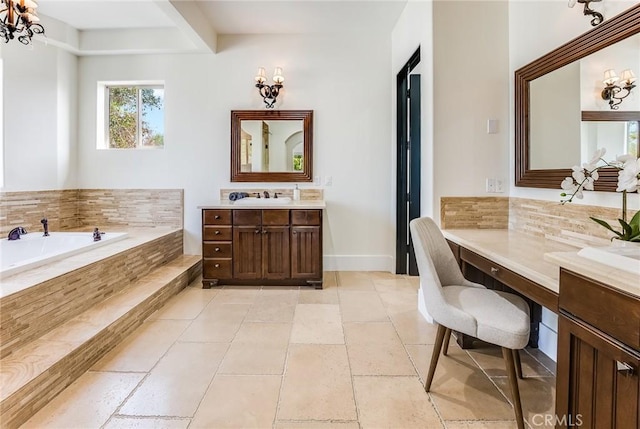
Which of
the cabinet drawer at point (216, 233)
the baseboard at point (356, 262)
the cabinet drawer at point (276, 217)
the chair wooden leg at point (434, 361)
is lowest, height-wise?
the chair wooden leg at point (434, 361)

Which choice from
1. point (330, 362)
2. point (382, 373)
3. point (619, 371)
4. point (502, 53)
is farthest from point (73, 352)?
point (502, 53)

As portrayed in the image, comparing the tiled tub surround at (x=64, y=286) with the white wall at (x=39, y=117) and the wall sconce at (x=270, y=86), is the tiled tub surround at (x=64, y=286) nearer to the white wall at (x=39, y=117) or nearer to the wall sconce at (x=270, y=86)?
the white wall at (x=39, y=117)

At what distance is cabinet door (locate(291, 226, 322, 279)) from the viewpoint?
372cm

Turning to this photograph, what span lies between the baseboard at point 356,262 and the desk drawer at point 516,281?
6.88 ft

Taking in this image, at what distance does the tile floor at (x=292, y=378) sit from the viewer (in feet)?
5.52

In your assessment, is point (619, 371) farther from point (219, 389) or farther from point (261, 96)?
point (261, 96)

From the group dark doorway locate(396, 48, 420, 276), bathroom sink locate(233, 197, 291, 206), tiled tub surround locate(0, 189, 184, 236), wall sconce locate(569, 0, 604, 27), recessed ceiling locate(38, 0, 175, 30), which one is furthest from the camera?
tiled tub surround locate(0, 189, 184, 236)

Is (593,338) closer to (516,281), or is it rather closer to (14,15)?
(516,281)

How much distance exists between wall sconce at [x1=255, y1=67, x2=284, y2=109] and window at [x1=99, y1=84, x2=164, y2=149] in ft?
4.34

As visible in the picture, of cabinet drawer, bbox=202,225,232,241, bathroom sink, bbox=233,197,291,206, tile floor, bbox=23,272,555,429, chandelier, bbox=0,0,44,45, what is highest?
chandelier, bbox=0,0,44,45

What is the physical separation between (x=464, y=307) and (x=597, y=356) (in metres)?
0.68

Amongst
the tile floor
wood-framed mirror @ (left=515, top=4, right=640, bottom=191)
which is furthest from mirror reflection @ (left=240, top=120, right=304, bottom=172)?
wood-framed mirror @ (left=515, top=4, right=640, bottom=191)

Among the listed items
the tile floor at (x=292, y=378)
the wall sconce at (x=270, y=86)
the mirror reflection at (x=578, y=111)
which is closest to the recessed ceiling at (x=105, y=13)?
the wall sconce at (x=270, y=86)

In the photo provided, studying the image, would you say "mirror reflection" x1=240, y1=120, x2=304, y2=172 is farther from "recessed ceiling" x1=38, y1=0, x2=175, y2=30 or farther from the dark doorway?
"recessed ceiling" x1=38, y1=0, x2=175, y2=30
